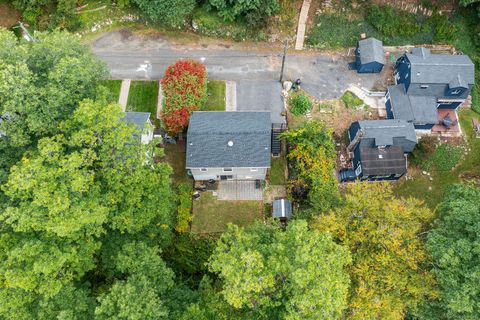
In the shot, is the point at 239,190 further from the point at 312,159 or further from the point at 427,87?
the point at 427,87

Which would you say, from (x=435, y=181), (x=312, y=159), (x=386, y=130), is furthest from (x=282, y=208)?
(x=435, y=181)

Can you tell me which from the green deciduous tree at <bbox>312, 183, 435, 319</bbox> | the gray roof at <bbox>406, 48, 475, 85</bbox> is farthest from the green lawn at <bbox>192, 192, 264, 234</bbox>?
the gray roof at <bbox>406, 48, 475, 85</bbox>

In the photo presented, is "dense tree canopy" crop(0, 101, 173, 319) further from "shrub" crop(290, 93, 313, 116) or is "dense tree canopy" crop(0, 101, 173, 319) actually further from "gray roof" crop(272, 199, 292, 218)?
"shrub" crop(290, 93, 313, 116)

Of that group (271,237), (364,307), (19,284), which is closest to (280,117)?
(271,237)

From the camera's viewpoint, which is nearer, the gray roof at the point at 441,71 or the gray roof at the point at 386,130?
the gray roof at the point at 386,130

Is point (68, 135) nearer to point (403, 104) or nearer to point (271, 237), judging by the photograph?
point (271, 237)

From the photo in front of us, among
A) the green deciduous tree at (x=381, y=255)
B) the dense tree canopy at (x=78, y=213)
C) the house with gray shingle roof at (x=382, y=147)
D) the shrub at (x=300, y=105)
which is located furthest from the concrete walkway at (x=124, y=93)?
the house with gray shingle roof at (x=382, y=147)

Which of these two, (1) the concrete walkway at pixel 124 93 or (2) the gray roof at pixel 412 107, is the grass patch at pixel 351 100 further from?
(1) the concrete walkway at pixel 124 93

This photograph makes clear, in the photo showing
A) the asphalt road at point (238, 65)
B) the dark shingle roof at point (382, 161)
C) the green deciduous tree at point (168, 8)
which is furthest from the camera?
the asphalt road at point (238, 65)
